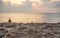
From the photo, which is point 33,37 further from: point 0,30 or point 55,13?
point 55,13

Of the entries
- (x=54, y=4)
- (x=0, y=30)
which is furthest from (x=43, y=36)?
(x=54, y=4)

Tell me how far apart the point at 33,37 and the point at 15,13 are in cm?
240

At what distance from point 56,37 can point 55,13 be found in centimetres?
241

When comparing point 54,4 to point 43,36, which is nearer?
point 43,36

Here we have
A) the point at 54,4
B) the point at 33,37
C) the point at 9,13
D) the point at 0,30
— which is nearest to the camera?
the point at 33,37

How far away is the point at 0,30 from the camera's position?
254 cm

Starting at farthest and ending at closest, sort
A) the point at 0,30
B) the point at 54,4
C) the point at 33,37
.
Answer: the point at 54,4, the point at 0,30, the point at 33,37

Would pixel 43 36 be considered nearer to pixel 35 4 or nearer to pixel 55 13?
pixel 55 13

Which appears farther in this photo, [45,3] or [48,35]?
[45,3]

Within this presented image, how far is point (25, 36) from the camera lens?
2.20 m

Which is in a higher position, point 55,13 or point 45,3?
point 45,3

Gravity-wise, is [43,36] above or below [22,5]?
below

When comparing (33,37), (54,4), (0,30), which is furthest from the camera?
(54,4)

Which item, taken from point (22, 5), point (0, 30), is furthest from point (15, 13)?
point (0, 30)
